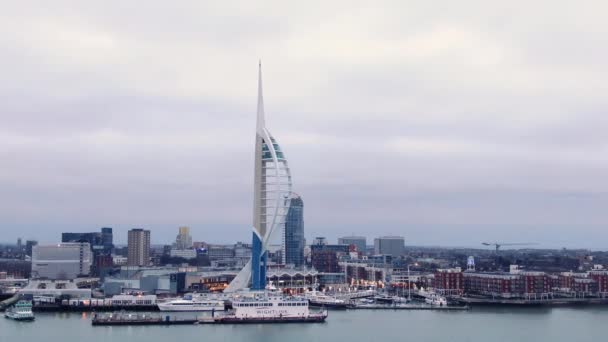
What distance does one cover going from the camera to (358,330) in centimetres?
1870

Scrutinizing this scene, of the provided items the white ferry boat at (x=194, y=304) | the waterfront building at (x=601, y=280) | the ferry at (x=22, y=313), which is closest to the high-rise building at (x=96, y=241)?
the white ferry boat at (x=194, y=304)

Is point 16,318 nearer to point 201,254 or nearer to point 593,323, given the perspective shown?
point 593,323

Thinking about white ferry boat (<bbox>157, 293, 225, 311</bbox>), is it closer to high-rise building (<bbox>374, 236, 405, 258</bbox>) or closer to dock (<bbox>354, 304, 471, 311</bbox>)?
dock (<bbox>354, 304, 471, 311</bbox>)

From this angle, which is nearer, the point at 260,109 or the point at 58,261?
the point at 260,109

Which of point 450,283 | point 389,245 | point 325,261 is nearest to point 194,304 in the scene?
point 450,283

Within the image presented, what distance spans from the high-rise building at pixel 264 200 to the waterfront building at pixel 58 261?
58.5ft

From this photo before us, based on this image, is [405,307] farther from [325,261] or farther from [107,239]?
→ [107,239]

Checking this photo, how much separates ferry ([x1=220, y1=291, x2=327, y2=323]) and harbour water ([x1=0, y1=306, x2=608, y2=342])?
1.93 feet

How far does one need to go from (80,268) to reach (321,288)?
13544 millimetres

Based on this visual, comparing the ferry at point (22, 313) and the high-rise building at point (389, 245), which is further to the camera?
the high-rise building at point (389, 245)

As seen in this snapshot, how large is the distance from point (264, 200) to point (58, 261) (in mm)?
19279

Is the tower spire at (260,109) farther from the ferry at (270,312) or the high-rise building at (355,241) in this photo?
the high-rise building at (355,241)

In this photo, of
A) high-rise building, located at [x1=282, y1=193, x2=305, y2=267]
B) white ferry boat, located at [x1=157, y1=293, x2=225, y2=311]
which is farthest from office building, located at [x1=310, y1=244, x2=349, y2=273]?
white ferry boat, located at [x1=157, y1=293, x2=225, y2=311]

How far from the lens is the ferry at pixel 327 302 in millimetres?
26031
